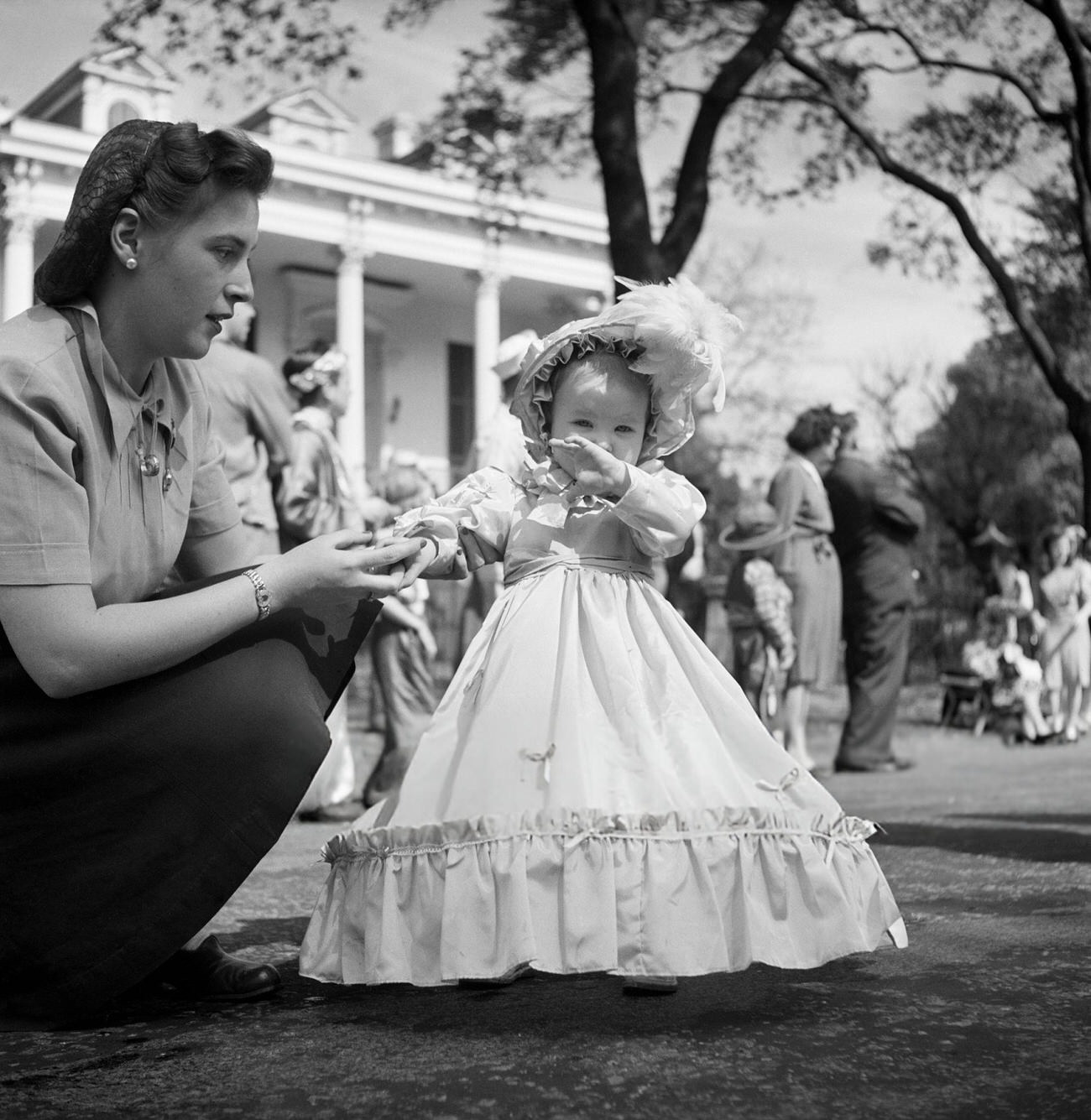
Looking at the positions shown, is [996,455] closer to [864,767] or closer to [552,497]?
[864,767]

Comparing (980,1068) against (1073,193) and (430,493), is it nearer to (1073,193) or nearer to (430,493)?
(430,493)

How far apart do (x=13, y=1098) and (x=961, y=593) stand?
3847 cm

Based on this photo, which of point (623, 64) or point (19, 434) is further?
point (623, 64)

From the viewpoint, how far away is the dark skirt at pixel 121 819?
9.10 ft

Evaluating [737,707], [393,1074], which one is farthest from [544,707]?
[393,1074]

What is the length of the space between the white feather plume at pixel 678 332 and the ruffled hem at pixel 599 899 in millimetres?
1029

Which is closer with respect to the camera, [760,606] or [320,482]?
[320,482]

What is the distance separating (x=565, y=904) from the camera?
281cm

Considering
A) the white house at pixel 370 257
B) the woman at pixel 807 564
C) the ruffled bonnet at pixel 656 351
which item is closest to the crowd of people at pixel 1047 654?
the woman at pixel 807 564

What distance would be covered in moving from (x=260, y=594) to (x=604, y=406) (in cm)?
99

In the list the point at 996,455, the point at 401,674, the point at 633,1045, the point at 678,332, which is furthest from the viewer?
the point at 996,455

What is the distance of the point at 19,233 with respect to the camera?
90.5 ft

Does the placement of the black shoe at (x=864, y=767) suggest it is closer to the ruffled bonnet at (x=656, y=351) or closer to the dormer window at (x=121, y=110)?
the ruffled bonnet at (x=656, y=351)

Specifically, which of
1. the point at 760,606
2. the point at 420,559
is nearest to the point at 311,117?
the point at 760,606
